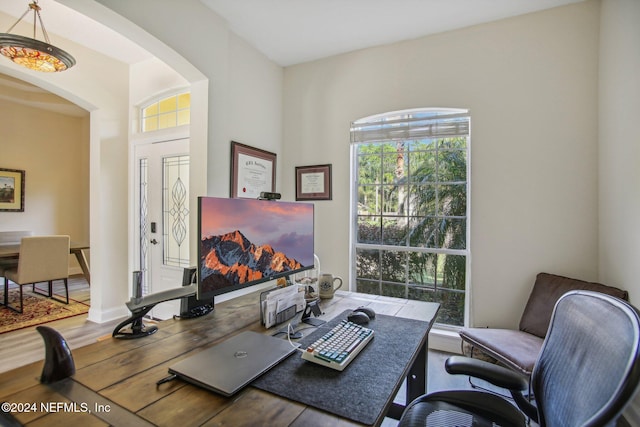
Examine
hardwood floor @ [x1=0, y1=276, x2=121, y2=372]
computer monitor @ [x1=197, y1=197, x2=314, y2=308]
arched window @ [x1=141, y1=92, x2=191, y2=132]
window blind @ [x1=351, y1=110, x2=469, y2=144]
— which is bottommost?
hardwood floor @ [x1=0, y1=276, x2=121, y2=372]

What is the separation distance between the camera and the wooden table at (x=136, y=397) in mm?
736

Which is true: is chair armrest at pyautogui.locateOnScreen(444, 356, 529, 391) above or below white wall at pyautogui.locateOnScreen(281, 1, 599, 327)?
below

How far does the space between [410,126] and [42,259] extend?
15.3 ft

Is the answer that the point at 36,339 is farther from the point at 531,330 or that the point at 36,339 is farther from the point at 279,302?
the point at 531,330

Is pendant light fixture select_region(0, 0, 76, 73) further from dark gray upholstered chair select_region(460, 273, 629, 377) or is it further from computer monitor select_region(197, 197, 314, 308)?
dark gray upholstered chair select_region(460, 273, 629, 377)

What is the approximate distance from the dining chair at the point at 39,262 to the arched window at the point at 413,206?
150 inches

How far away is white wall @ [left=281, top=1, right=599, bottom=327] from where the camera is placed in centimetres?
219

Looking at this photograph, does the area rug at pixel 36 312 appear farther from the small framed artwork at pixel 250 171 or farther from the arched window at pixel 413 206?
the arched window at pixel 413 206

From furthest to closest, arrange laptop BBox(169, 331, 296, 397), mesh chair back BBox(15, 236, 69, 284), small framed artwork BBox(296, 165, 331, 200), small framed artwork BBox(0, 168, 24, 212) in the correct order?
small framed artwork BBox(0, 168, 24, 212) → mesh chair back BBox(15, 236, 69, 284) → small framed artwork BBox(296, 165, 331, 200) → laptop BBox(169, 331, 296, 397)

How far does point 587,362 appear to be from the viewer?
83 centimetres

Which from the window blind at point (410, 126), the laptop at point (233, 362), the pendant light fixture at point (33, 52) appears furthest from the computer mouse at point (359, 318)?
the pendant light fixture at point (33, 52)

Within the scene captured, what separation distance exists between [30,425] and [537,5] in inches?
137

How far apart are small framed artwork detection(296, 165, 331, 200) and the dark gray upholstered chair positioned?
1.79 m

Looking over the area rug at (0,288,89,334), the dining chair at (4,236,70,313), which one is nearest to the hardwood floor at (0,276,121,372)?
the area rug at (0,288,89,334)
